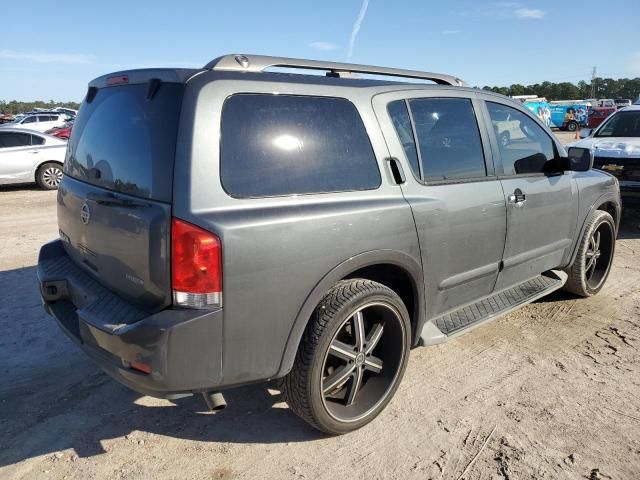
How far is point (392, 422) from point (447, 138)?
1.84 meters

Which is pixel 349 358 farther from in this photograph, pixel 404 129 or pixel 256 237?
pixel 404 129

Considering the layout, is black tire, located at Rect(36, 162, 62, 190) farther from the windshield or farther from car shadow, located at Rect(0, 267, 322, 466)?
the windshield

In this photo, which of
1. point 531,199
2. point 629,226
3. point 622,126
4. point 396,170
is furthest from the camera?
point 622,126

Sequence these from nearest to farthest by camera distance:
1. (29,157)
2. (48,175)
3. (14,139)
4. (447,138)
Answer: (447,138) < (14,139) < (29,157) < (48,175)

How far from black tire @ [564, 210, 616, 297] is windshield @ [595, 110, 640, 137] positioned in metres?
4.38

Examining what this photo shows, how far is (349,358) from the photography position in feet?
9.18

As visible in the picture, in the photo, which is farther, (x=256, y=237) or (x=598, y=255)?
(x=598, y=255)

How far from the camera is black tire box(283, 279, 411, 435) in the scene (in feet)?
8.35

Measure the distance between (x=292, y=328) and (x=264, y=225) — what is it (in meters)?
0.53

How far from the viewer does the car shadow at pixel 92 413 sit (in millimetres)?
2809

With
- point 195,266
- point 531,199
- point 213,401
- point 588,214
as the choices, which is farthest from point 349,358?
point 588,214

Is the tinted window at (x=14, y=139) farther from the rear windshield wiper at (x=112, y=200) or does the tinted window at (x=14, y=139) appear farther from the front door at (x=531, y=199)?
the front door at (x=531, y=199)

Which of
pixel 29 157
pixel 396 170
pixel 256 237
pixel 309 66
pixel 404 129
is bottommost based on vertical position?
pixel 29 157

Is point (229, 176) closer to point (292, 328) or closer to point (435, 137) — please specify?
point (292, 328)
